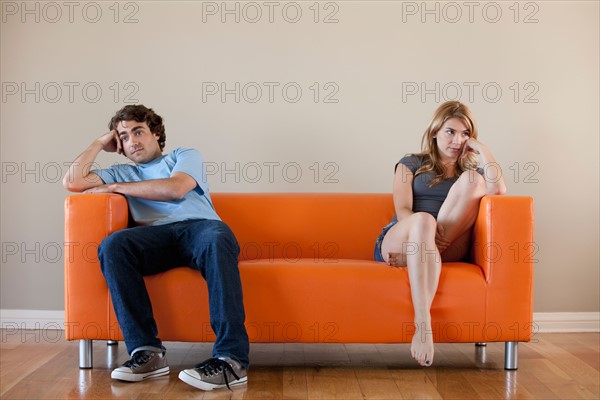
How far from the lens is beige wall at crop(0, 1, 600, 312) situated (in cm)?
403

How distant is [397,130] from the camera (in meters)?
4.05

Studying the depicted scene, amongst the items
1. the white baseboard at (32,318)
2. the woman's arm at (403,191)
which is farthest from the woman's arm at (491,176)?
the white baseboard at (32,318)

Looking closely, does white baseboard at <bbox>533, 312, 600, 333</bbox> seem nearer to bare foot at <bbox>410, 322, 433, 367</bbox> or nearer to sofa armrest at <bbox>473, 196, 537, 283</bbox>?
sofa armrest at <bbox>473, 196, 537, 283</bbox>

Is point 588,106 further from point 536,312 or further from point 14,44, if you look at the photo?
point 14,44

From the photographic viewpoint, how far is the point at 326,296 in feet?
9.53

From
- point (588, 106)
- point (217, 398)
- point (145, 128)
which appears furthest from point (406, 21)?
point (217, 398)

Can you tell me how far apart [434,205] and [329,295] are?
71 centimetres

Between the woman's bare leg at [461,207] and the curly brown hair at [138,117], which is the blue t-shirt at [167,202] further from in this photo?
the woman's bare leg at [461,207]

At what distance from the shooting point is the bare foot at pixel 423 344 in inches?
110

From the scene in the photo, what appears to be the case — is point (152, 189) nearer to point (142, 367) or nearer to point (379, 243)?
point (142, 367)

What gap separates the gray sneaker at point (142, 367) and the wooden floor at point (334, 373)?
27mm

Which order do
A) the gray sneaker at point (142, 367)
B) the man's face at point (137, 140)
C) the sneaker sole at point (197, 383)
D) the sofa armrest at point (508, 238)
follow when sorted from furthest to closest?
the man's face at point (137, 140) → the sofa armrest at point (508, 238) → the gray sneaker at point (142, 367) → the sneaker sole at point (197, 383)

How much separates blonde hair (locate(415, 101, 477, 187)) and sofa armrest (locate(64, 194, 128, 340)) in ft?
4.54

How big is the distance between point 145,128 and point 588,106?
239cm
